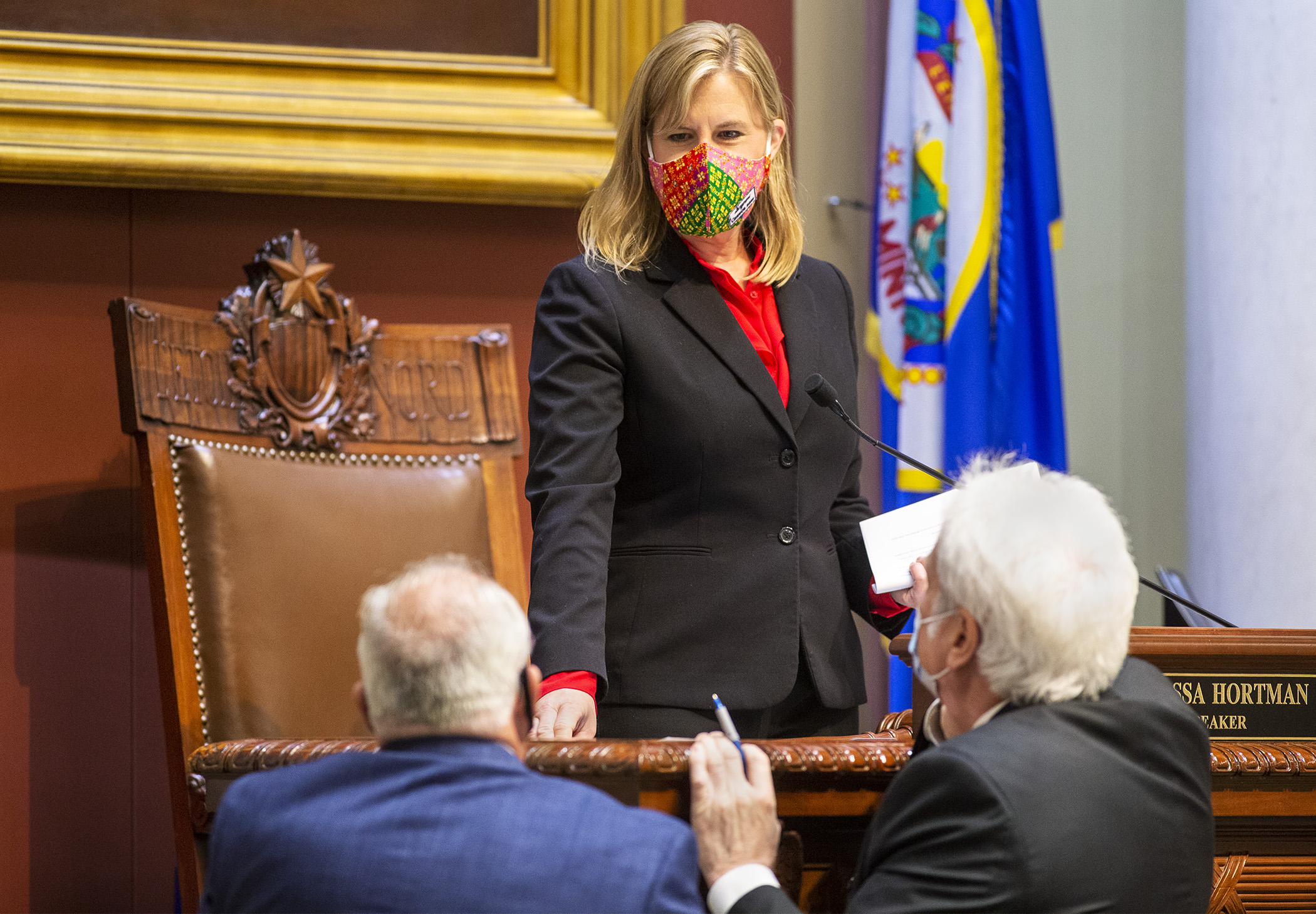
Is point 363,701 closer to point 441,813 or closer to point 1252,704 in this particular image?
point 441,813

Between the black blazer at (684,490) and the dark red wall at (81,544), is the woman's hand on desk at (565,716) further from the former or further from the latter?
the dark red wall at (81,544)

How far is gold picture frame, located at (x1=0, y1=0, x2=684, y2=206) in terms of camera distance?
271 centimetres

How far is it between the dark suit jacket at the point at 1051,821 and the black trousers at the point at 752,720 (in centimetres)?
50

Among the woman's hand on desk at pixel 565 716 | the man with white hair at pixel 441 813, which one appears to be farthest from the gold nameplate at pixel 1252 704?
the man with white hair at pixel 441 813

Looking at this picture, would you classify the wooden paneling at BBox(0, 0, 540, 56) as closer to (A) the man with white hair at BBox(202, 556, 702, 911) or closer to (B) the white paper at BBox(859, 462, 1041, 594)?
(B) the white paper at BBox(859, 462, 1041, 594)

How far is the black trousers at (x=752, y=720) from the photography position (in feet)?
5.71

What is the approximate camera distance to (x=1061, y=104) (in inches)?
133

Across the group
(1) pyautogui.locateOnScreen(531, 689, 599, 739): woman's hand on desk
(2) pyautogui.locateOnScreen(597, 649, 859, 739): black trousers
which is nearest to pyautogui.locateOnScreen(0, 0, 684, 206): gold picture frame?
(2) pyautogui.locateOnScreen(597, 649, 859, 739): black trousers

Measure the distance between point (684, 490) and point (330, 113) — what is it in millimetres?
1459

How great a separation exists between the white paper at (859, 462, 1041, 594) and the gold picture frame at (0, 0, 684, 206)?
1511 mm

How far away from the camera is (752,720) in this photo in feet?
5.87

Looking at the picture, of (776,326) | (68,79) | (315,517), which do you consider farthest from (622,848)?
(68,79)

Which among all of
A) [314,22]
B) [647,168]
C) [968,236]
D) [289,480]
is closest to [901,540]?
[647,168]

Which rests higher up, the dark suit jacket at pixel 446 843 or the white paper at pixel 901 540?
the white paper at pixel 901 540
